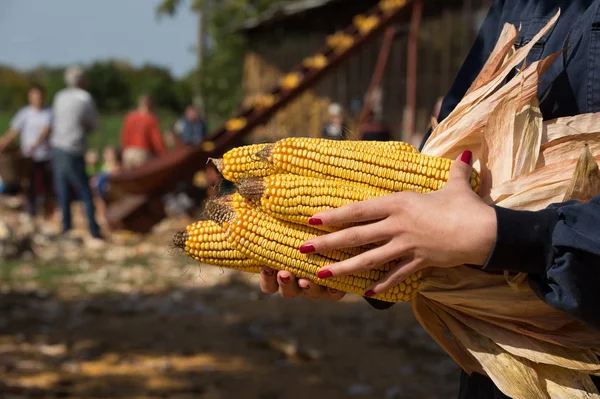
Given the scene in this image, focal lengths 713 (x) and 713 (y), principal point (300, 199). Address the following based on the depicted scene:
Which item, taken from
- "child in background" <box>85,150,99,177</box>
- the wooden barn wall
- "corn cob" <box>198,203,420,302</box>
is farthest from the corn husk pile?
"child in background" <box>85,150,99,177</box>

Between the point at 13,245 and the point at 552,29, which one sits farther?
the point at 13,245

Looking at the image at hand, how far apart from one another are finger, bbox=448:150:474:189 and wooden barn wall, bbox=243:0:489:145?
791 cm

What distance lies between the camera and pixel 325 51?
996 cm

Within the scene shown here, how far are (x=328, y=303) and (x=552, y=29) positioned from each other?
4.81m

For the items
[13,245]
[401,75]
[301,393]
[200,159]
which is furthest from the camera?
[401,75]

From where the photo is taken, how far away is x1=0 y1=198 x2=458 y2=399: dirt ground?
14.5 ft

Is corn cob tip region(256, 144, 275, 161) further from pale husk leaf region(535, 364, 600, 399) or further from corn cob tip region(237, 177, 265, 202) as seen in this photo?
pale husk leaf region(535, 364, 600, 399)

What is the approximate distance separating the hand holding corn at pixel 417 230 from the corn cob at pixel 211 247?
253mm

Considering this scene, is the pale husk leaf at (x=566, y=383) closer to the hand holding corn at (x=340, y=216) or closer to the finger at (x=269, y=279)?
the hand holding corn at (x=340, y=216)

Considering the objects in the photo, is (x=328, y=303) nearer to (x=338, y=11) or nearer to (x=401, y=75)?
(x=401, y=75)

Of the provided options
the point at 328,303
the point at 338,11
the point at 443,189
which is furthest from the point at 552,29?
the point at 338,11

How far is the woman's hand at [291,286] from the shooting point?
1.64 m

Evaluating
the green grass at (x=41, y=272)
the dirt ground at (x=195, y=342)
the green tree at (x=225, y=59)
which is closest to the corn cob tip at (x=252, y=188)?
the dirt ground at (x=195, y=342)

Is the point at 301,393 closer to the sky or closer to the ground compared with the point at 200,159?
closer to the ground
